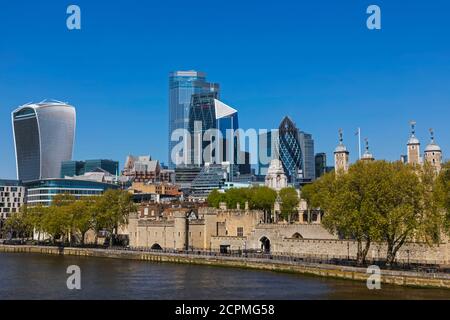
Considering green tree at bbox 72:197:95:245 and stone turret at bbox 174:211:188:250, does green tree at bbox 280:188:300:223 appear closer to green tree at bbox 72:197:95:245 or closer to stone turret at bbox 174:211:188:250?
stone turret at bbox 174:211:188:250

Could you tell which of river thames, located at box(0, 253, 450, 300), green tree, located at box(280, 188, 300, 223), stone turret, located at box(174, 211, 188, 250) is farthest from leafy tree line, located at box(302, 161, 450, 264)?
green tree, located at box(280, 188, 300, 223)

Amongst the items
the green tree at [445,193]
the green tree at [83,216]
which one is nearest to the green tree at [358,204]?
the green tree at [445,193]

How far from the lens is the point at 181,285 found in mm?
58656

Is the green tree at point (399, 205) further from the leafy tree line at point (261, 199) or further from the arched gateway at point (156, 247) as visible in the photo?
the leafy tree line at point (261, 199)

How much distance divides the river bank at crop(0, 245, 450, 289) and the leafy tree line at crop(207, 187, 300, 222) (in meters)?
35.2

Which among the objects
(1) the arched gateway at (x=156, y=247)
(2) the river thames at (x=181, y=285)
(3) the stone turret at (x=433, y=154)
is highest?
(3) the stone turret at (x=433, y=154)

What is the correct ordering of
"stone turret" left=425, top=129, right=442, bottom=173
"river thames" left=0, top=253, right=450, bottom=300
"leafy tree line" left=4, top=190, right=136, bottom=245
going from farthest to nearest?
1. "leafy tree line" left=4, top=190, right=136, bottom=245
2. "stone turret" left=425, top=129, right=442, bottom=173
3. "river thames" left=0, top=253, right=450, bottom=300

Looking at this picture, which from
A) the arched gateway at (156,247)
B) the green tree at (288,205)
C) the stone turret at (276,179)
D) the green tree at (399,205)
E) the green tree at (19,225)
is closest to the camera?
the green tree at (399,205)

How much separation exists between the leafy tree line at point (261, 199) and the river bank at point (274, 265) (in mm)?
35223

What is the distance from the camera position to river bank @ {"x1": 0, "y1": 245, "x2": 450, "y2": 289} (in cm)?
5522

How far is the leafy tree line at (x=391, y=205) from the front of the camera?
200ft

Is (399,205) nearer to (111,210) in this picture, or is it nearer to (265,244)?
(265,244)
